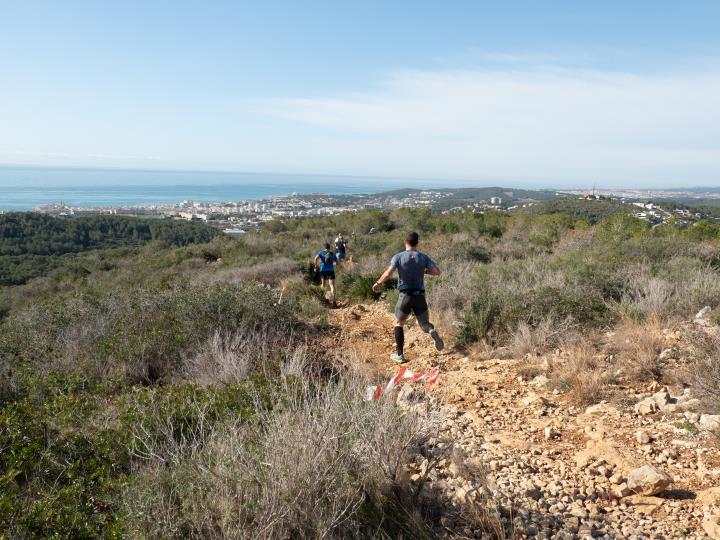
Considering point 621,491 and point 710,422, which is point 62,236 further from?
point 710,422

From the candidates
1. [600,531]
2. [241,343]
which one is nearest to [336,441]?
[600,531]

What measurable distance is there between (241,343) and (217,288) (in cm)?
161

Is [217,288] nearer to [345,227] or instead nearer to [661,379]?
[661,379]

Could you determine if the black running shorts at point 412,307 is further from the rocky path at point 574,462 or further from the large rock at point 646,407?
the large rock at point 646,407

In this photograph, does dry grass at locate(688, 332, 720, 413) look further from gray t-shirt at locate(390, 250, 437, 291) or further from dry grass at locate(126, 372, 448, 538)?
gray t-shirt at locate(390, 250, 437, 291)

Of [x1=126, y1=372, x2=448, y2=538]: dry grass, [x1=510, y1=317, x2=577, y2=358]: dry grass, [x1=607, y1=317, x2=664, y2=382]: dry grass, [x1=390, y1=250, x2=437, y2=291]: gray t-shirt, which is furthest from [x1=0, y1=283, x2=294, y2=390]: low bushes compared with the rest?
[x1=607, y1=317, x2=664, y2=382]: dry grass

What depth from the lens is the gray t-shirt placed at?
6.00 meters

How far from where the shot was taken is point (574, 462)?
324 centimetres

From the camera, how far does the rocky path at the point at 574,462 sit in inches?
102

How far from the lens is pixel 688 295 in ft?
20.7

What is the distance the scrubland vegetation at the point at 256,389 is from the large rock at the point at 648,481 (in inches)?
50.2

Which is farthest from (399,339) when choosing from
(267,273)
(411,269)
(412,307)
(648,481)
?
(267,273)

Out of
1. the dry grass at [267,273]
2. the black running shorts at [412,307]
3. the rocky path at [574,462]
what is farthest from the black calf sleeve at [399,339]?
the dry grass at [267,273]

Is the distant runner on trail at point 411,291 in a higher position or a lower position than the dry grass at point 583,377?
higher
